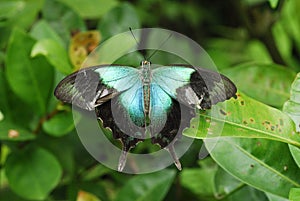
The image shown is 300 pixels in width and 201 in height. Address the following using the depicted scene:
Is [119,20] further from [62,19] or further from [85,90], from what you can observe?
[85,90]

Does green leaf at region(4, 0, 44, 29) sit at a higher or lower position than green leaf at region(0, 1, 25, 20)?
lower

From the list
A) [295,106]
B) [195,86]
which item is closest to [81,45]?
[195,86]

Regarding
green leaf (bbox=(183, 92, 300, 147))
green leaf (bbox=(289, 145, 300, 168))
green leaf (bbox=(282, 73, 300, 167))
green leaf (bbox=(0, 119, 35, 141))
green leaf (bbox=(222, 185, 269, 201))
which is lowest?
green leaf (bbox=(222, 185, 269, 201))

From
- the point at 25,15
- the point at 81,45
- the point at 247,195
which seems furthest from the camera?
the point at 25,15

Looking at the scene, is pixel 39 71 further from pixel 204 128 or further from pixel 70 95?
pixel 204 128

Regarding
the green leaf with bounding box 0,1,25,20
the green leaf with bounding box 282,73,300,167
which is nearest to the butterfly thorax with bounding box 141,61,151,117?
the green leaf with bounding box 282,73,300,167

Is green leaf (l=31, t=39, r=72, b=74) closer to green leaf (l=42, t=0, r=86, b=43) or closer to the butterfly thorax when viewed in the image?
green leaf (l=42, t=0, r=86, b=43)

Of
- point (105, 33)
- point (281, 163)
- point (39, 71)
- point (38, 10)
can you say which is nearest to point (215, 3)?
point (38, 10)
